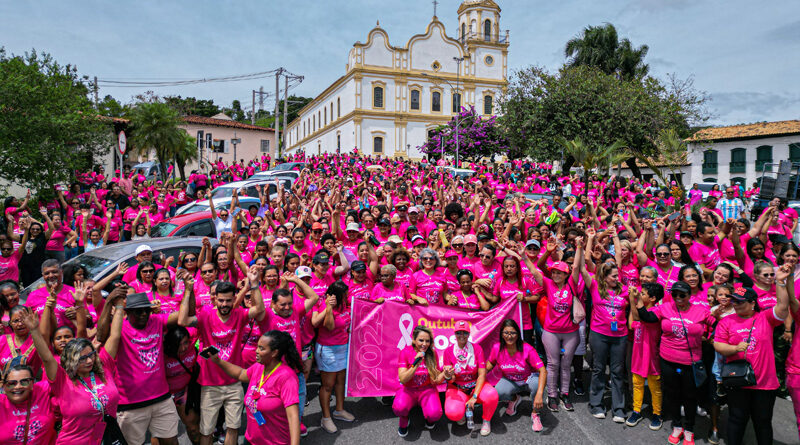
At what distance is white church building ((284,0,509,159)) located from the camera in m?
58.8

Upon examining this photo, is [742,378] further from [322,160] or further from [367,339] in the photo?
[322,160]

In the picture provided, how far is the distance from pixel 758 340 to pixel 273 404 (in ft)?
14.5

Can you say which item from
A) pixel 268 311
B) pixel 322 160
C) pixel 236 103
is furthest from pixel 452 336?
pixel 236 103

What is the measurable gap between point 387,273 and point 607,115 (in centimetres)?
2607

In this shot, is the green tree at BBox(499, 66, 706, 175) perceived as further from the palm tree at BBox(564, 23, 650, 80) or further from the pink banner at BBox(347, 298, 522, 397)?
the pink banner at BBox(347, 298, 522, 397)

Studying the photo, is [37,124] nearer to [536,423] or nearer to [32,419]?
[32,419]

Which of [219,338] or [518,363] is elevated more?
[219,338]

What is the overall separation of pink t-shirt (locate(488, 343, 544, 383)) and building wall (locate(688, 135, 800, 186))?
3601cm

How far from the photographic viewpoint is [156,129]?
3019cm

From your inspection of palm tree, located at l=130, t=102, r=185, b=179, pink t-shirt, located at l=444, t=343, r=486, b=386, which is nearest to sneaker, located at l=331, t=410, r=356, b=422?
pink t-shirt, located at l=444, t=343, r=486, b=386

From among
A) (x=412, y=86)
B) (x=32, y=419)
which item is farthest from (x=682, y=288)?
(x=412, y=86)

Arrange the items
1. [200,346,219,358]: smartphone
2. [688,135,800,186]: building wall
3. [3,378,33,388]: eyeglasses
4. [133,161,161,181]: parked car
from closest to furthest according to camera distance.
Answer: [3,378,33,388]: eyeglasses < [200,346,219,358]: smartphone < [133,161,161,181]: parked car < [688,135,800,186]: building wall

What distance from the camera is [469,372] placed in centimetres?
547

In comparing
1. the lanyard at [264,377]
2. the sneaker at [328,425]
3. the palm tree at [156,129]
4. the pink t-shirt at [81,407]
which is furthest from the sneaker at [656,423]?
the palm tree at [156,129]
